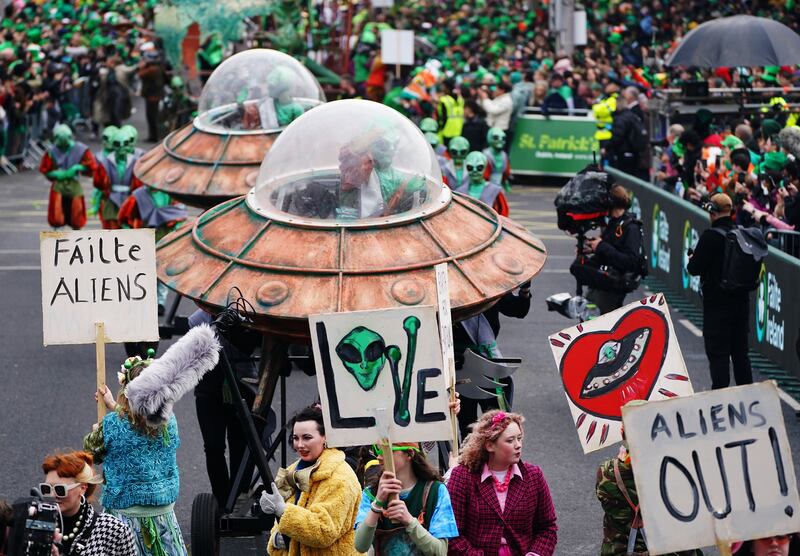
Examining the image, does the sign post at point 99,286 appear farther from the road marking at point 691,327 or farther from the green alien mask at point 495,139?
the green alien mask at point 495,139

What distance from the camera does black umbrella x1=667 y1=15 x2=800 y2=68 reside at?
18.5 metres

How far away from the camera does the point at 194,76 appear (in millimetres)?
31188

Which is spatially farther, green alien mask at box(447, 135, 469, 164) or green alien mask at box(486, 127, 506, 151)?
green alien mask at box(486, 127, 506, 151)

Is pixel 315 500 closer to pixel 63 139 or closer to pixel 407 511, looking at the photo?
pixel 407 511

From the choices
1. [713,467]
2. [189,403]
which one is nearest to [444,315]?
[713,467]

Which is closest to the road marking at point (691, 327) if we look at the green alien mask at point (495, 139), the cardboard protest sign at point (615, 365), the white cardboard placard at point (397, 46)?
the green alien mask at point (495, 139)

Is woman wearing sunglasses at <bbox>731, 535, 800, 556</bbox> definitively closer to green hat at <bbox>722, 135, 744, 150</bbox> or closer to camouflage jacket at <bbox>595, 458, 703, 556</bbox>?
camouflage jacket at <bbox>595, 458, 703, 556</bbox>

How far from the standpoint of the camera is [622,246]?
11.5 m

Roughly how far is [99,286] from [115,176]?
7741 millimetres

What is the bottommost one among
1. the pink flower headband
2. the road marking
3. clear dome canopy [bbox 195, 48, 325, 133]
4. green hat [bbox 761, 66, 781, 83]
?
the road marking

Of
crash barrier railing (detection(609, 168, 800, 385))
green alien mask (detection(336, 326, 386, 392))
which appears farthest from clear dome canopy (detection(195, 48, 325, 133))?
green alien mask (detection(336, 326, 386, 392))

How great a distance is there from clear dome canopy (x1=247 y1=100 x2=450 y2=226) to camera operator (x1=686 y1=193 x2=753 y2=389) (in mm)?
3679

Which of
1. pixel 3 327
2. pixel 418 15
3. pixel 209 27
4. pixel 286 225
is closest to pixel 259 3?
pixel 209 27

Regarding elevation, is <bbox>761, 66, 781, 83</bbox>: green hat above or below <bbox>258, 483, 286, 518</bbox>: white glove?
above
